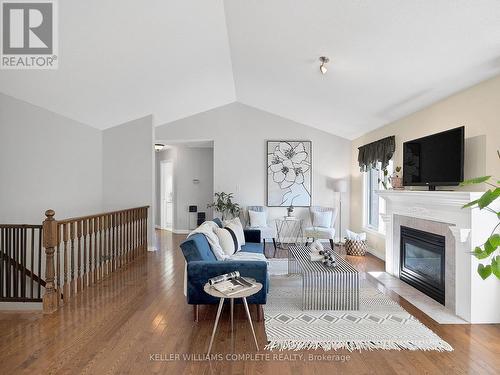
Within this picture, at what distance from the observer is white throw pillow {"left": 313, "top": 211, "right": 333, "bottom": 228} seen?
21.7ft

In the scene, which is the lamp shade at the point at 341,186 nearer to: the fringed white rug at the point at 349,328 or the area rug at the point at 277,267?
the area rug at the point at 277,267

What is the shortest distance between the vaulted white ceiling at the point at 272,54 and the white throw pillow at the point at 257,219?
8.05 feet

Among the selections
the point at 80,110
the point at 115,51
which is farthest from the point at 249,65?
the point at 80,110

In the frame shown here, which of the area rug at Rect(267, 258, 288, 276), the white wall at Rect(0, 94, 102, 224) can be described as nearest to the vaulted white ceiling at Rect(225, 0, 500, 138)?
the area rug at Rect(267, 258, 288, 276)

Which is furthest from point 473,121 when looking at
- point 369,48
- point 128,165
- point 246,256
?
point 128,165

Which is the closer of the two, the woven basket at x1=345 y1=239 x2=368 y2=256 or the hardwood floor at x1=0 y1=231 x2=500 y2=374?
the hardwood floor at x1=0 y1=231 x2=500 y2=374

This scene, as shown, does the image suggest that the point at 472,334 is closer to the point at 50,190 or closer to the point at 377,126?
the point at 377,126

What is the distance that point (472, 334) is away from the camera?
2713 millimetres

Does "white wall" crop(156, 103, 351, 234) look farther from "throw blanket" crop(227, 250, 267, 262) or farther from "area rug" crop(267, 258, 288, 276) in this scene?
"throw blanket" crop(227, 250, 267, 262)

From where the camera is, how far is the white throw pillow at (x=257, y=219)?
6641mm

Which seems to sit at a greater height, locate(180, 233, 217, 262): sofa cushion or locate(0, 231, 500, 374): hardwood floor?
locate(180, 233, 217, 262): sofa cushion

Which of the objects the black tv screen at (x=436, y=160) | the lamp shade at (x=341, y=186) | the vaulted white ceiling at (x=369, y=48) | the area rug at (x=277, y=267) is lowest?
the area rug at (x=277, y=267)

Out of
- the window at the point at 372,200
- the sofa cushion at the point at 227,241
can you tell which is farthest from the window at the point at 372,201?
the sofa cushion at the point at 227,241

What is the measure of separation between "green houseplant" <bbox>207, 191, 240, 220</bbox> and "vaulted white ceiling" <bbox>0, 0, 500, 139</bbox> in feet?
7.89
